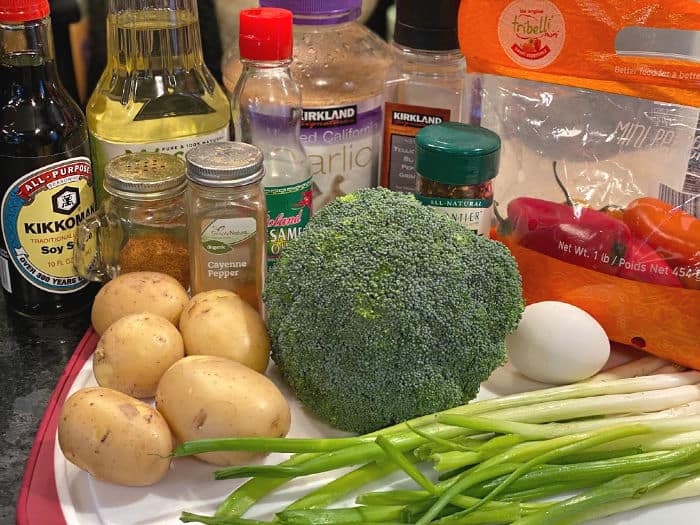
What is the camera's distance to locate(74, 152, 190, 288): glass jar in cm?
100

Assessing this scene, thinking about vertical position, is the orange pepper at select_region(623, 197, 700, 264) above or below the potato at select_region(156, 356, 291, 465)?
above

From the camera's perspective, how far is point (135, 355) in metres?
0.87

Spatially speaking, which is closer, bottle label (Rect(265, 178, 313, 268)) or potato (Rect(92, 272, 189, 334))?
potato (Rect(92, 272, 189, 334))

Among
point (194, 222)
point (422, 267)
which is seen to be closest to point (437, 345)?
point (422, 267)

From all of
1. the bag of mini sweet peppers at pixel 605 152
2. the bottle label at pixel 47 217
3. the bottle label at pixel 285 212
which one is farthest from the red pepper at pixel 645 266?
the bottle label at pixel 47 217

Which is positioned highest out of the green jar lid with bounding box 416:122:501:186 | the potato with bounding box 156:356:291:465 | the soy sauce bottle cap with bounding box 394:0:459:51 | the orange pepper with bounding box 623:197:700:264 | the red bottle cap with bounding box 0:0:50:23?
the red bottle cap with bounding box 0:0:50:23

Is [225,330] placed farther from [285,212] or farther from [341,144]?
[341,144]

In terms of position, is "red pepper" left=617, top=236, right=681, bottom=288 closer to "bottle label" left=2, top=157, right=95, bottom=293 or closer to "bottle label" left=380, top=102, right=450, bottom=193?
"bottle label" left=380, top=102, right=450, bottom=193

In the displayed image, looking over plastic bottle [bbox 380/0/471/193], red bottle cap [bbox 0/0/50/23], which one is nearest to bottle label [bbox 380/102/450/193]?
plastic bottle [bbox 380/0/471/193]

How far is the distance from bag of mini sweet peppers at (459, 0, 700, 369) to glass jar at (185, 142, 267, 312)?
1.00 feet

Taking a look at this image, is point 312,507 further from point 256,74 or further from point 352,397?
point 256,74

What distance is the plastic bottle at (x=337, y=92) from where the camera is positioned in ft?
3.61

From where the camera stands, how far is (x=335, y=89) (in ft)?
3.72

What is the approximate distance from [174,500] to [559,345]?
0.42 metres
